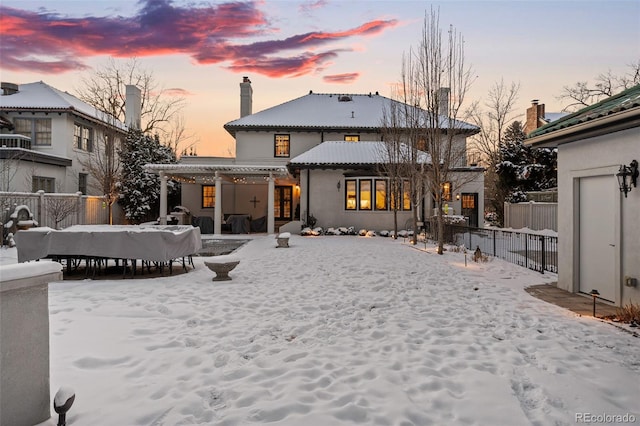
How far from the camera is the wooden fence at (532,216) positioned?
20.3 m

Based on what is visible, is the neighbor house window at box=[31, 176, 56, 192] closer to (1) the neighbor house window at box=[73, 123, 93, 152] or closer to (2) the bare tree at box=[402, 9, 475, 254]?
(1) the neighbor house window at box=[73, 123, 93, 152]

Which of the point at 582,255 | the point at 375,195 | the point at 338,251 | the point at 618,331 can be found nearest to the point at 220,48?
the point at 375,195

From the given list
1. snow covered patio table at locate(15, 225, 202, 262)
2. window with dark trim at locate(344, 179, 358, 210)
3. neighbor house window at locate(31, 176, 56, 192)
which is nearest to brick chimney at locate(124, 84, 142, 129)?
neighbor house window at locate(31, 176, 56, 192)

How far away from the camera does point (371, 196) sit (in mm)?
20469

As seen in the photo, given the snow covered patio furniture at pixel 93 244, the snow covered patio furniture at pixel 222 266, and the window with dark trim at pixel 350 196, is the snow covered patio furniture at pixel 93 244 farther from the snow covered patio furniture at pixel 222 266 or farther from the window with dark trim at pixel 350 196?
the window with dark trim at pixel 350 196

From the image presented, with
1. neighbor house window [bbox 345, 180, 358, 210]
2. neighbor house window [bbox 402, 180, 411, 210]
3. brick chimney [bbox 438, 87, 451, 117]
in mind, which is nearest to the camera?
brick chimney [bbox 438, 87, 451, 117]

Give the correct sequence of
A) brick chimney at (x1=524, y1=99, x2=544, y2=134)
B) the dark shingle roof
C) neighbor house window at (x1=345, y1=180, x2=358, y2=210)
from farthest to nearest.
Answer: brick chimney at (x1=524, y1=99, x2=544, y2=134) → neighbor house window at (x1=345, y1=180, x2=358, y2=210) → the dark shingle roof

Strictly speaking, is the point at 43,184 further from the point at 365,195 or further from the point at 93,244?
the point at 365,195

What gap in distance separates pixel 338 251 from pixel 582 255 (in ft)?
24.7

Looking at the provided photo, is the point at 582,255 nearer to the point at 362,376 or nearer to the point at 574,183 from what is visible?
the point at 574,183

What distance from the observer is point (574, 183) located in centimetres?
767

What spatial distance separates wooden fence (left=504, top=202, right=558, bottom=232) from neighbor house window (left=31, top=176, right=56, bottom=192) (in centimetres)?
2815

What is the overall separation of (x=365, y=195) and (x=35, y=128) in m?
21.0

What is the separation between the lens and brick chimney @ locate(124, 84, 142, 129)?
29797 millimetres
